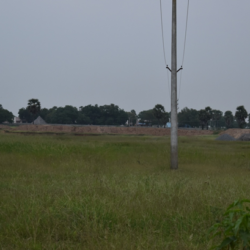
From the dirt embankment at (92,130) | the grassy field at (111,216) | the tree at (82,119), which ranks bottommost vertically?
the grassy field at (111,216)

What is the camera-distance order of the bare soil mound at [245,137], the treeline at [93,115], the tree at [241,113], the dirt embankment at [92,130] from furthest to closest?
the treeline at [93,115] < the tree at [241,113] < the dirt embankment at [92,130] < the bare soil mound at [245,137]

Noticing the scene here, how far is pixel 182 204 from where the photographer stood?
6.70 meters

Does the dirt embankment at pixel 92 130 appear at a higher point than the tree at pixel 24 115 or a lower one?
lower

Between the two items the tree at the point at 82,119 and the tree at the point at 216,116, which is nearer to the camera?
the tree at the point at 82,119

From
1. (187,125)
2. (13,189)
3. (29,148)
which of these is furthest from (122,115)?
(13,189)

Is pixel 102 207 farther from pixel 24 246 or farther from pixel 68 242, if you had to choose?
pixel 24 246

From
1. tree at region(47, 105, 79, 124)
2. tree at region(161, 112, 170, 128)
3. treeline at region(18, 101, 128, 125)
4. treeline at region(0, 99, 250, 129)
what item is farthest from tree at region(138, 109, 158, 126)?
tree at region(47, 105, 79, 124)

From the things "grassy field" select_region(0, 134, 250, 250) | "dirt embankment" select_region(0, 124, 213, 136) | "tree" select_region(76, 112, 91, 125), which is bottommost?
"grassy field" select_region(0, 134, 250, 250)

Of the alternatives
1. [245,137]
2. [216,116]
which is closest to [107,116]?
[216,116]

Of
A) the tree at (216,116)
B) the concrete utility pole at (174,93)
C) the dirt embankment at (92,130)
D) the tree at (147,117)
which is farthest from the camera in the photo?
the tree at (216,116)

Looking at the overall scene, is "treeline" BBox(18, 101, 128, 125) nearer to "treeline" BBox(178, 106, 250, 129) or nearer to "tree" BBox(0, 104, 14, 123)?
"tree" BBox(0, 104, 14, 123)

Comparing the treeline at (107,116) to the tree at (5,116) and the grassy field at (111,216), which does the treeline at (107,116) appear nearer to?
the tree at (5,116)

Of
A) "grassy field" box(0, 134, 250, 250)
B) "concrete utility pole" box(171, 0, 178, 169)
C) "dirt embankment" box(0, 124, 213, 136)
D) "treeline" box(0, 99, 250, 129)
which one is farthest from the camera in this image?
"treeline" box(0, 99, 250, 129)

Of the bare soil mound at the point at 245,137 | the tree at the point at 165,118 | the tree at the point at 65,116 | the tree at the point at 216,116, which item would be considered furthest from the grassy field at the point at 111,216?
the tree at the point at 216,116
